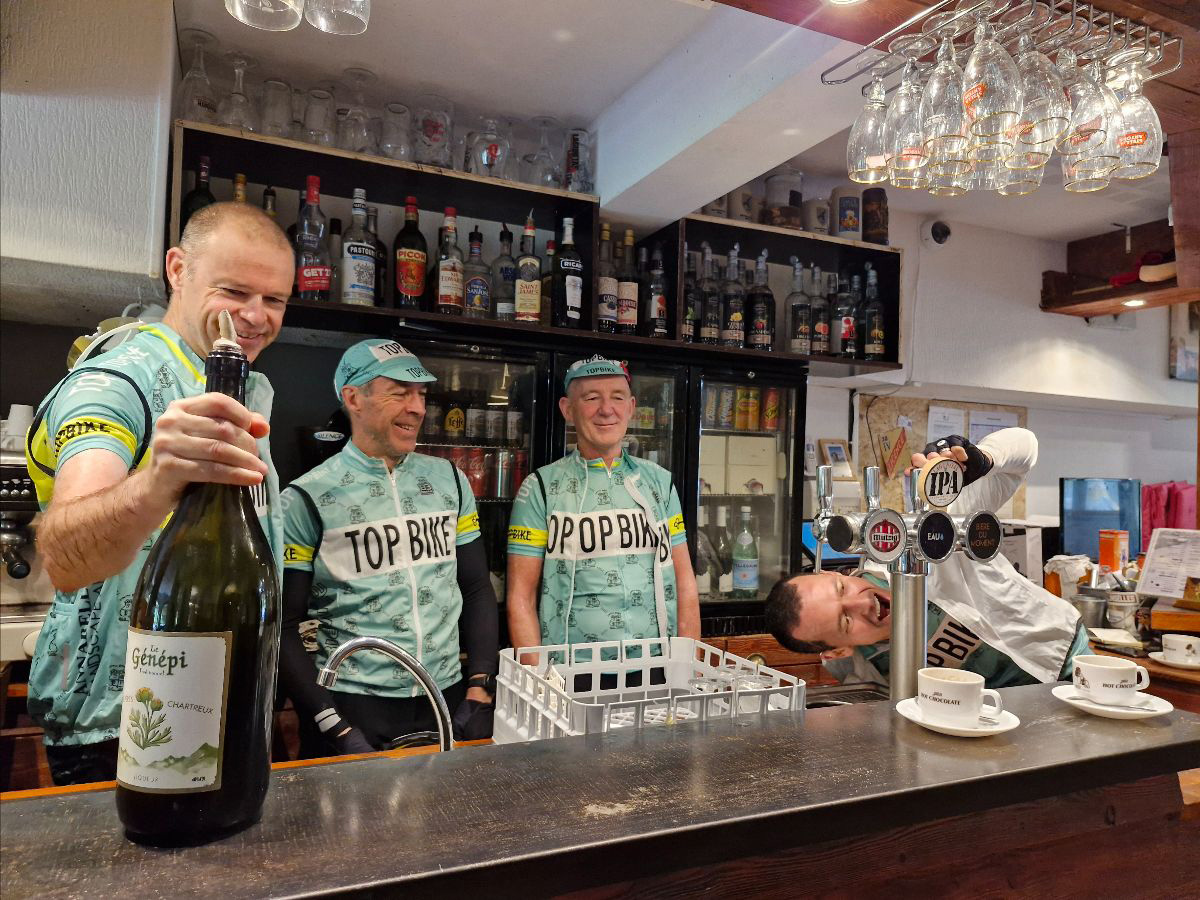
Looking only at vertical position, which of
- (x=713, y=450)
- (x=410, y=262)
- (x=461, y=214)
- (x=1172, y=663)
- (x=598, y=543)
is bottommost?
(x=1172, y=663)

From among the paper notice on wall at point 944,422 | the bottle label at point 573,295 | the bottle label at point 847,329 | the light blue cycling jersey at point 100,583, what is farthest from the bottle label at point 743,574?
the light blue cycling jersey at point 100,583

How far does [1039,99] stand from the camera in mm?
1459

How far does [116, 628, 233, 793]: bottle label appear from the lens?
0.61 m

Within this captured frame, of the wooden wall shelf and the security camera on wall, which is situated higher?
the security camera on wall

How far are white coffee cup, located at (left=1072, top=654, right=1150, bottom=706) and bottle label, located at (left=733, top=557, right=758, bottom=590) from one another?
2.41m

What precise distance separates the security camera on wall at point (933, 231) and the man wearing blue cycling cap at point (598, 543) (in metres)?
2.56

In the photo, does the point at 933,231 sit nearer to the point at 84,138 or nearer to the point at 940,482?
the point at 940,482

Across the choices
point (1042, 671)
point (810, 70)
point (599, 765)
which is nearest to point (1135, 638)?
point (1042, 671)

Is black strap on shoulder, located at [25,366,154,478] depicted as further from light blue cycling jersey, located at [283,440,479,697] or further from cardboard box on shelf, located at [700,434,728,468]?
cardboard box on shelf, located at [700,434,728,468]

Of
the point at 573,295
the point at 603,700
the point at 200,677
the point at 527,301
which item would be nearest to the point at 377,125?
the point at 527,301

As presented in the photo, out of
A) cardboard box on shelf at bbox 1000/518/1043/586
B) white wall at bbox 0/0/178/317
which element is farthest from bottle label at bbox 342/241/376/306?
cardboard box on shelf at bbox 1000/518/1043/586

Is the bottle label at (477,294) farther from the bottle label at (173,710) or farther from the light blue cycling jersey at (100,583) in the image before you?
the bottle label at (173,710)

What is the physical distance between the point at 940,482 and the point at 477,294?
83.7 inches

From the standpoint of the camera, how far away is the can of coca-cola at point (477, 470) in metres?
3.12
